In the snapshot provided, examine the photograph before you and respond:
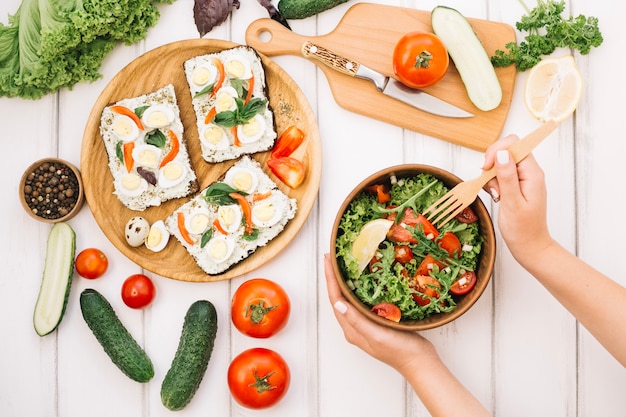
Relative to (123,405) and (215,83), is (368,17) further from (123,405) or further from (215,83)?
(123,405)

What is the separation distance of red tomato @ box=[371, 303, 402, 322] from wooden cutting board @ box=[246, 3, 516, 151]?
26.0 inches

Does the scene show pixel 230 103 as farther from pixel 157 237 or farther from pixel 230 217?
pixel 157 237

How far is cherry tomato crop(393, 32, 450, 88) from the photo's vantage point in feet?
6.92

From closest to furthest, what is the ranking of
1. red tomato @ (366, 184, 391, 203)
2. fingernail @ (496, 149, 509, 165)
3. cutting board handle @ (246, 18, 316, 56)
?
fingernail @ (496, 149, 509, 165), red tomato @ (366, 184, 391, 203), cutting board handle @ (246, 18, 316, 56)

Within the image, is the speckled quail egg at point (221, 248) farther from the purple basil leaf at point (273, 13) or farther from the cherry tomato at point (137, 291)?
the purple basil leaf at point (273, 13)

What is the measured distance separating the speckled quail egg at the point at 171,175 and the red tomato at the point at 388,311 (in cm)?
85


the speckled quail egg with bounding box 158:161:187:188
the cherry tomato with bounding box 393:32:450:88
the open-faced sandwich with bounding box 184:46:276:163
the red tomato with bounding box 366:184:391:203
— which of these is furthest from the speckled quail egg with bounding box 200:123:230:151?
the cherry tomato with bounding box 393:32:450:88

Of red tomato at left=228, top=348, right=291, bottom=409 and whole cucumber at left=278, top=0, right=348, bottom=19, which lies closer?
red tomato at left=228, top=348, right=291, bottom=409

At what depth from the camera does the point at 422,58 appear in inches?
82.7

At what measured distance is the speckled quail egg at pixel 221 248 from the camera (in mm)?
2193

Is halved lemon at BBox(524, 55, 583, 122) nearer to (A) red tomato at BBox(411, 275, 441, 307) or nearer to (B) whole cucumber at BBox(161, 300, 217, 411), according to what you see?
(A) red tomato at BBox(411, 275, 441, 307)

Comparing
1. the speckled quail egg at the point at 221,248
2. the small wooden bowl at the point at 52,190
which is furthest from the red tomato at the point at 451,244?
the small wooden bowl at the point at 52,190

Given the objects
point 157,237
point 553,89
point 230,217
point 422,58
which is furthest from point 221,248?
point 553,89

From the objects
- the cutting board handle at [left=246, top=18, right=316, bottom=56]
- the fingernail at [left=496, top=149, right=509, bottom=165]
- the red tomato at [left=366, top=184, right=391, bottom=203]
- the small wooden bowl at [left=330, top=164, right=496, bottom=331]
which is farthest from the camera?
the cutting board handle at [left=246, top=18, right=316, bottom=56]
